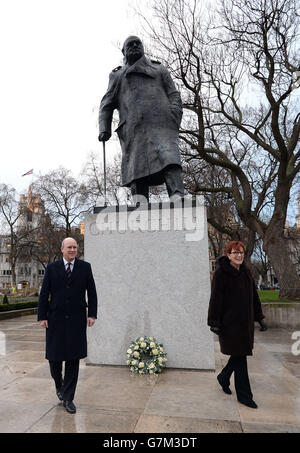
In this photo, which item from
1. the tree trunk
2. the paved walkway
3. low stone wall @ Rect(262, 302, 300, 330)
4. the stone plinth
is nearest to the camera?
the paved walkway

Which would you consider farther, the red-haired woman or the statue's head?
the statue's head

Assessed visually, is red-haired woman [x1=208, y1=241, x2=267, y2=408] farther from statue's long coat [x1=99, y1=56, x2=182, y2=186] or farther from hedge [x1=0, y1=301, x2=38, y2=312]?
hedge [x1=0, y1=301, x2=38, y2=312]

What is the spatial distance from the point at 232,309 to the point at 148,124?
3.38 metres

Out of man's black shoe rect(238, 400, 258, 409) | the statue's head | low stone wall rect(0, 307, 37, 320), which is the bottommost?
low stone wall rect(0, 307, 37, 320)

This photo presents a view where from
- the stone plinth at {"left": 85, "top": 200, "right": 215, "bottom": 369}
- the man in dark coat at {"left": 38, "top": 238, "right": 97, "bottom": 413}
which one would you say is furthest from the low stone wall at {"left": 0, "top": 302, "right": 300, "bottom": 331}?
the man in dark coat at {"left": 38, "top": 238, "right": 97, "bottom": 413}

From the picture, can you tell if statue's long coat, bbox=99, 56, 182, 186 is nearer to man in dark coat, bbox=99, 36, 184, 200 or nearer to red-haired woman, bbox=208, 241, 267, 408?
man in dark coat, bbox=99, 36, 184, 200

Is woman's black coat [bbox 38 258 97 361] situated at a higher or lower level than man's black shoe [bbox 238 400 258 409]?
higher

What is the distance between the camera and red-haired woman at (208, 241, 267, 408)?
348 centimetres

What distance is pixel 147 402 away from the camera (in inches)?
138

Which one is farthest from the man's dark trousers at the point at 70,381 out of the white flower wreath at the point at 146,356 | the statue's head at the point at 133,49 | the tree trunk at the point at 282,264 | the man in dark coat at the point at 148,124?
the tree trunk at the point at 282,264

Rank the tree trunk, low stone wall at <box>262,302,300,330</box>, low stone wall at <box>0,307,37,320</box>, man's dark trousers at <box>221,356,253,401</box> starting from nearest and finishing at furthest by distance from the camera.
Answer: man's dark trousers at <box>221,356,253,401</box>, low stone wall at <box>262,302,300,330</box>, the tree trunk, low stone wall at <box>0,307,37,320</box>

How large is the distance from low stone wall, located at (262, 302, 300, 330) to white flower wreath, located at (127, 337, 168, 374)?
6.16 metres

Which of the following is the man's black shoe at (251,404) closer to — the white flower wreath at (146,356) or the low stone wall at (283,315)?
the white flower wreath at (146,356)

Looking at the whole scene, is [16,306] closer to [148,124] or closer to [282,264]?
[282,264]
